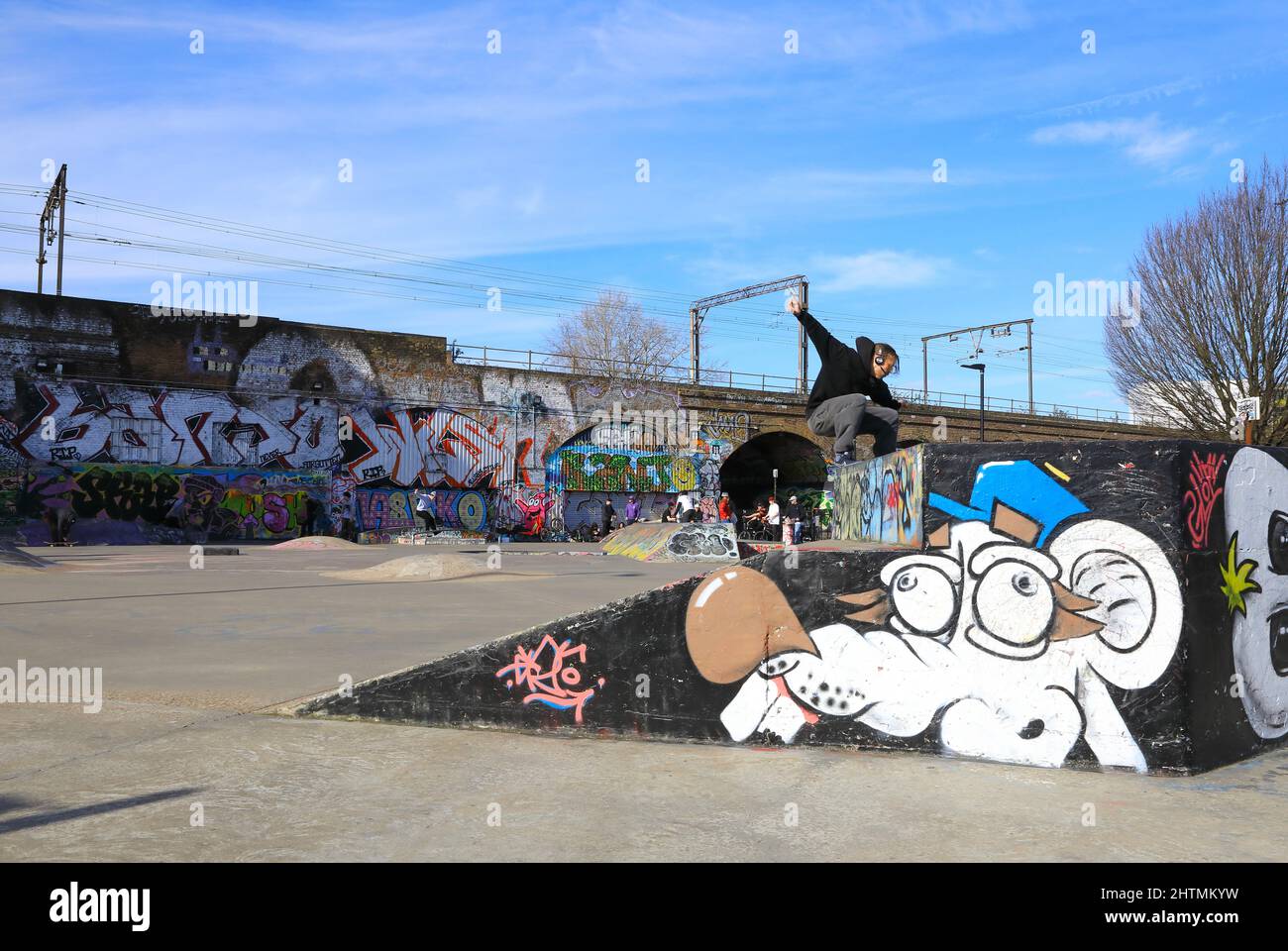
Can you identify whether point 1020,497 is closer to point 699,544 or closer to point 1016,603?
point 1016,603

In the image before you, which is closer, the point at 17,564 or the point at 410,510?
the point at 17,564

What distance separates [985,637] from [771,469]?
1617 inches

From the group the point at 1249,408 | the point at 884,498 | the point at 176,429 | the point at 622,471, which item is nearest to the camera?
the point at 884,498

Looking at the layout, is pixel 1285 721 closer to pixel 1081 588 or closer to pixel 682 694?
pixel 1081 588

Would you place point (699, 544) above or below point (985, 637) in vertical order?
below

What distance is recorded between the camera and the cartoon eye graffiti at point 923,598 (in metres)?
5.63

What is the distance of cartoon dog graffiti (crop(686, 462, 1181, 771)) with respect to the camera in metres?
5.39

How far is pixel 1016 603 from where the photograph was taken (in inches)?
→ 218

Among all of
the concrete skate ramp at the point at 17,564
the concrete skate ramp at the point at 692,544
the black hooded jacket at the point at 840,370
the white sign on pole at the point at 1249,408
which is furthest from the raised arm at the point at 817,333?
the concrete skate ramp at the point at 692,544

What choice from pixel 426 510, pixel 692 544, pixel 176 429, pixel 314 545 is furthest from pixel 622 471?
pixel 692 544

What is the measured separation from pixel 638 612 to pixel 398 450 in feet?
102

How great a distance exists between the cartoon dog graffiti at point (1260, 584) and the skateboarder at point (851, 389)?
227cm

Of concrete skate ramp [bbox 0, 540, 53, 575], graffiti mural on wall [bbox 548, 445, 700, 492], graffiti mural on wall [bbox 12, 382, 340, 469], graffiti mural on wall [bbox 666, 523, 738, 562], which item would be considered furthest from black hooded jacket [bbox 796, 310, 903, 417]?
graffiti mural on wall [bbox 548, 445, 700, 492]

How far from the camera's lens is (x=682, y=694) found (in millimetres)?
5887
